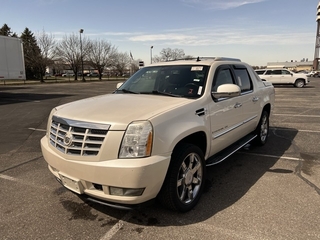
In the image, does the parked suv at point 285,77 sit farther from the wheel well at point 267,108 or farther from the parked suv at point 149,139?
the parked suv at point 149,139

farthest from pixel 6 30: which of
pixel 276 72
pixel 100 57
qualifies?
pixel 276 72

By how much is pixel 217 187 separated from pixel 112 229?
65.1 inches

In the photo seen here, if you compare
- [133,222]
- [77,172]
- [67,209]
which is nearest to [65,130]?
[77,172]

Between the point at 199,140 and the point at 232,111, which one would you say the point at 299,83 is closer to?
the point at 232,111

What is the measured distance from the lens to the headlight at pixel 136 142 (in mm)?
2543

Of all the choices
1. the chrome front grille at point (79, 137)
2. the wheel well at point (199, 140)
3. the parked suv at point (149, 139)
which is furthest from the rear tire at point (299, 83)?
the chrome front grille at point (79, 137)

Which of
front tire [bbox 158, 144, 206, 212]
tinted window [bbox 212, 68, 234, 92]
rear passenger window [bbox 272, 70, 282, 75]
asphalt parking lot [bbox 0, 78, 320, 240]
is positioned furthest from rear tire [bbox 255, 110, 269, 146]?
rear passenger window [bbox 272, 70, 282, 75]

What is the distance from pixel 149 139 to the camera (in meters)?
2.56

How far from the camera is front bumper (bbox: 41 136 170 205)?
8.14 feet

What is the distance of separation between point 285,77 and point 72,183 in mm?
27709

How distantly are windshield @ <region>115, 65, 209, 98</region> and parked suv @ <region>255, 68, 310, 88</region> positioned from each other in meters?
24.1

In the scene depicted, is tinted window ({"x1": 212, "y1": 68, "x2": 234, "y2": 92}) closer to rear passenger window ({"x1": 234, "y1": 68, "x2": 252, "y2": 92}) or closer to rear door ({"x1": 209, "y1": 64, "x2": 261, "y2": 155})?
rear door ({"x1": 209, "y1": 64, "x2": 261, "y2": 155})

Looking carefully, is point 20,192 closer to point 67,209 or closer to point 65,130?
point 67,209

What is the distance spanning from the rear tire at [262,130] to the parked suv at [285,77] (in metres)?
21.9
